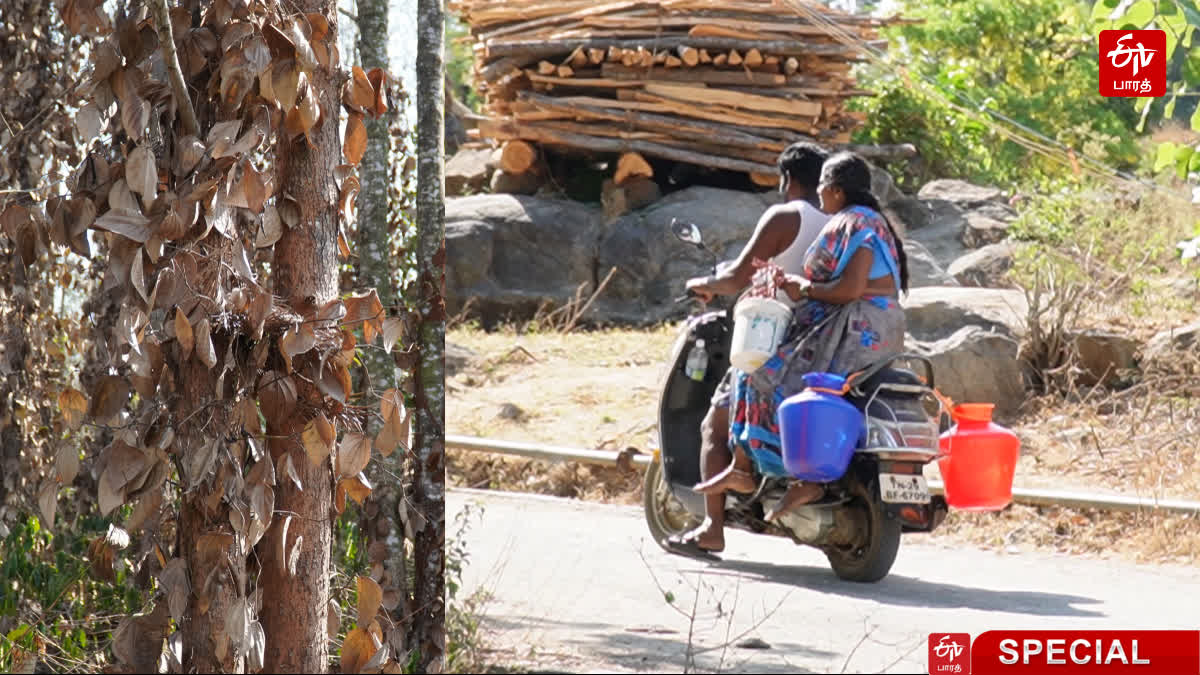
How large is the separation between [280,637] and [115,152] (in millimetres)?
1081

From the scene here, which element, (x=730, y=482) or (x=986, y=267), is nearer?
(x=730, y=482)

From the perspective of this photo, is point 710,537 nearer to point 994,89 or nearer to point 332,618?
point 332,618

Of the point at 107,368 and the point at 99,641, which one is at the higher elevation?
the point at 107,368

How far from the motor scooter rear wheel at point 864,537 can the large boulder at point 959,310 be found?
4.38 meters

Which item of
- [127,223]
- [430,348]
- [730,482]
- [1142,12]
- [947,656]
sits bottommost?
[730,482]

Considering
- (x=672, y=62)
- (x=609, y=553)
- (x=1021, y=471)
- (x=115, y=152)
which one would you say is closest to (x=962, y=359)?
(x=1021, y=471)

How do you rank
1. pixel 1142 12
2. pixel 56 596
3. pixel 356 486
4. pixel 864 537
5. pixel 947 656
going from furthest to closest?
1. pixel 864 537
2. pixel 56 596
3. pixel 1142 12
4. pixel 947 656
5. pixel 356 486

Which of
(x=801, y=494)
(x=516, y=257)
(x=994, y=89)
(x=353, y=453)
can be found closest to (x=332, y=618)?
(x=353, y=453)

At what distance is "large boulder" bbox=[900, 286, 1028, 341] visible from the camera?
32.9ft

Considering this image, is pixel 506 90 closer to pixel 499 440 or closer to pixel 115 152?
pixel 499 440

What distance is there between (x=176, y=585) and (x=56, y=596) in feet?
7.34

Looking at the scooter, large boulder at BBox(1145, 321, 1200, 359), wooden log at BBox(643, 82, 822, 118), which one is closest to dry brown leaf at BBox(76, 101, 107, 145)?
the scooter

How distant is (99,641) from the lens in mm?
4035

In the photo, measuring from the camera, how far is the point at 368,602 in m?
2.63
